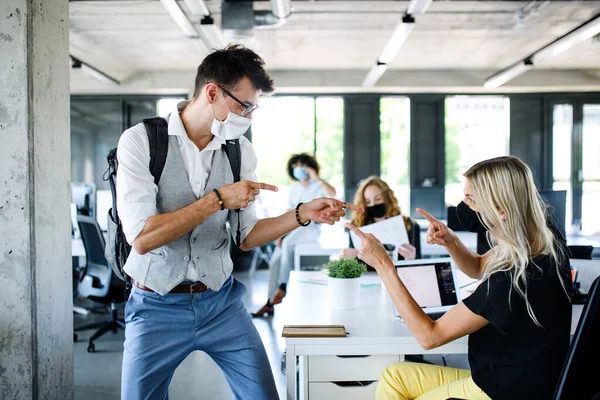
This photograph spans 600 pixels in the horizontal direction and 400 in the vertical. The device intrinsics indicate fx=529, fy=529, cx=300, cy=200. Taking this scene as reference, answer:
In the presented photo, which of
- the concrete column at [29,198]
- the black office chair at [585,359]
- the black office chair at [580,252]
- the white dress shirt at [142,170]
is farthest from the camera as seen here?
the black office chair at [580,252]

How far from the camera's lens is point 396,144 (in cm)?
939

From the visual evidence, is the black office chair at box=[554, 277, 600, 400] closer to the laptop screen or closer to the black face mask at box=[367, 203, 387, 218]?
the laptop screen

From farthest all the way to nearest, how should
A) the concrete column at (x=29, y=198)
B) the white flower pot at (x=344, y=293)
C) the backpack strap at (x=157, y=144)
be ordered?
the white flower pot at (x=344, y=293), the concrete column at (x=29, y=198), the backpack strap at (x=157, y=144)

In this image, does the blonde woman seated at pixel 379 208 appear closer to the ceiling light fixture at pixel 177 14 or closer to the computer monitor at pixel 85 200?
the ceiling light fixture at pixel 177 14

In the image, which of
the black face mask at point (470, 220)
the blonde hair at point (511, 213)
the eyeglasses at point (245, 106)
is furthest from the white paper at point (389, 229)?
the eyeglasses at point (245, 106)

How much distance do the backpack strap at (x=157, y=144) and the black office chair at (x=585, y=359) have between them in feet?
4.38

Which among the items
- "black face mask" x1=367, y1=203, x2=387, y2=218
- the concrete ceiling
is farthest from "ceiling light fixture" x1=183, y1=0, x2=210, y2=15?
"black face mask" x1=367, y1=203, x2=387, y2=218

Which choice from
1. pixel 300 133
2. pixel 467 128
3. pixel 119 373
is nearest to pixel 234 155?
pixel 119 373

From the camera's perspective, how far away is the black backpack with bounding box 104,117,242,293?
1723mm

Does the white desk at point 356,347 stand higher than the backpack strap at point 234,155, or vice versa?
the backpack strap at point 234,155

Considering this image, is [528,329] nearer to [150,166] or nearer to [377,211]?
[150,166]

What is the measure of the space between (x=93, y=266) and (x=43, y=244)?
96.1 inches

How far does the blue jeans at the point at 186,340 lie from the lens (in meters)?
1.69

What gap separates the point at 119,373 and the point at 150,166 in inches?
103
